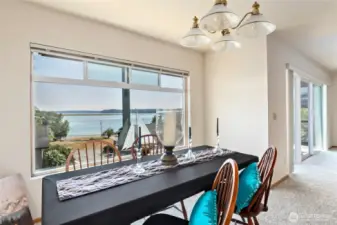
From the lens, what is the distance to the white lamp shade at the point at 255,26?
179 cm

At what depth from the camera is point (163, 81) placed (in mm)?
4090

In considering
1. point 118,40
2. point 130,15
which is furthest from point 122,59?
point 130,15

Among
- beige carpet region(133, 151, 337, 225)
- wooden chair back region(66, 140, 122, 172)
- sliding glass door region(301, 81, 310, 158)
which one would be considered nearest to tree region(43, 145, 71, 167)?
wooden chair back region(66, 140, 122, 172)

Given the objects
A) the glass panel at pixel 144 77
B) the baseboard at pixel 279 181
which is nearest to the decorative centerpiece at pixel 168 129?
the glass panel at pixel 144 77

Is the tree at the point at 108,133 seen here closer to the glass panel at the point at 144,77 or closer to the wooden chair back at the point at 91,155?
the wooden chair back at the point at 91,155

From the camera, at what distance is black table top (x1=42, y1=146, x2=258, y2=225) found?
3.57ft

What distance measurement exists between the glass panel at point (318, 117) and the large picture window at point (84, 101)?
17.2ft

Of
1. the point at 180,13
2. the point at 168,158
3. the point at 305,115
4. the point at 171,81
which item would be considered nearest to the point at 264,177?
the point at 168,158

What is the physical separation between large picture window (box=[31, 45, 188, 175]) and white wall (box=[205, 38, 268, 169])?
1004 millimetres

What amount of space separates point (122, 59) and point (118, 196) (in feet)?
8.04

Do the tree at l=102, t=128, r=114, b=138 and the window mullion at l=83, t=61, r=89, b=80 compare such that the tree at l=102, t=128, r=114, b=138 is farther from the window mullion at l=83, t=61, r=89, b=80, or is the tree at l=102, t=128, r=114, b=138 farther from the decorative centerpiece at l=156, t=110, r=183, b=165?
the decorative centerpiece at l=156, t=110, r=183, b=165

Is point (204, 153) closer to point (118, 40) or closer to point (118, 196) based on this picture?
point (118, 196)

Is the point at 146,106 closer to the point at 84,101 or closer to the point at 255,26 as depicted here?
the point at 84,101

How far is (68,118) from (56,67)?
63 cm
